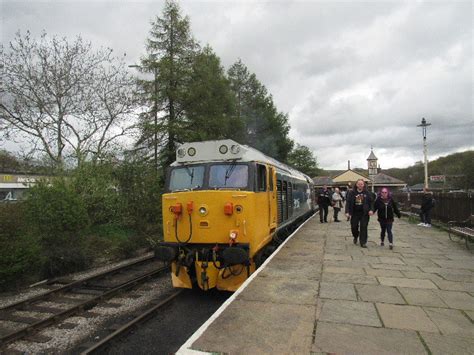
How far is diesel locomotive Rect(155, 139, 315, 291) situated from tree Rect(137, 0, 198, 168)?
1234 cm

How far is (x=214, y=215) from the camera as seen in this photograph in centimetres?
662

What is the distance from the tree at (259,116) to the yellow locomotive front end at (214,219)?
2121 cm

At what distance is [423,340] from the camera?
379cm

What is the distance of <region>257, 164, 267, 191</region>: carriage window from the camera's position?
7175mm

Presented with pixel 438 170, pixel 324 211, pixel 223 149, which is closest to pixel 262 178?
pixel 223 149

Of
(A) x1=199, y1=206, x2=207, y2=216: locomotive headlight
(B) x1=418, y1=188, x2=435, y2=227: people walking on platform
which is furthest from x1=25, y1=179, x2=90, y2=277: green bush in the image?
(B) x1=418, y1=188, x2=435, y2=227: people walking on platform

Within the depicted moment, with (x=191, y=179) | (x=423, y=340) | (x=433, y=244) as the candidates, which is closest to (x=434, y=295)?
(x=423, y=340)

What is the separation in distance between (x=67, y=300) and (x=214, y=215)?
353 cm

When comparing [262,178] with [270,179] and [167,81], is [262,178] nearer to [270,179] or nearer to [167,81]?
[270,179]

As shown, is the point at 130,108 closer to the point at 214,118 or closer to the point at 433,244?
the point at 214,118

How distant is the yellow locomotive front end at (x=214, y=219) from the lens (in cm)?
650

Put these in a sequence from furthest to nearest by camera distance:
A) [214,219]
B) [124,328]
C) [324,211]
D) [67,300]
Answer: [324,211], [67,300], [214,219], [124,328]

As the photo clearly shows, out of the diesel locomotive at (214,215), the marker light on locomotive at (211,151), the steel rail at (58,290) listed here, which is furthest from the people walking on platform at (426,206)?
the steel rail at (58,290)

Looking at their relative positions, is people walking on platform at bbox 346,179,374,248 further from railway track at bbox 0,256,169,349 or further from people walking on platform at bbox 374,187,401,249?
railway track at bbox 0,256,169,349
